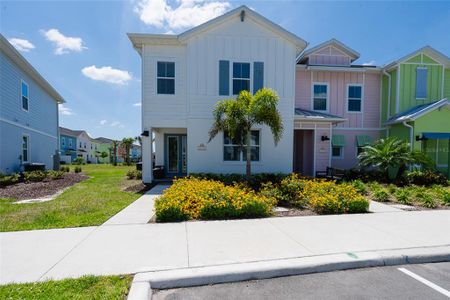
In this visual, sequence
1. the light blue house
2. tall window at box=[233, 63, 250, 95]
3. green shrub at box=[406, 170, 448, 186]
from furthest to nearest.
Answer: the light blue house
tall window at box=[233, 63, 250, 95]
green shrub at box=[406, 170, 448, 186]

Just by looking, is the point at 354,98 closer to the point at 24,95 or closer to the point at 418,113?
the point at 418,113

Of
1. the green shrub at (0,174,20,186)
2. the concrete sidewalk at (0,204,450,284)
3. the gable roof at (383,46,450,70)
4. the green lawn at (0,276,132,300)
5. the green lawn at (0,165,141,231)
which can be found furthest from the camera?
the gable roof at (383,46,450,70)

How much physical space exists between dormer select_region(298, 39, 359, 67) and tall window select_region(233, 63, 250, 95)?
5586 mm

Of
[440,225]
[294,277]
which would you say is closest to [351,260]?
[294,277]

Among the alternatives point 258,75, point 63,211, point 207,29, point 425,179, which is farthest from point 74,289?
point 425,179

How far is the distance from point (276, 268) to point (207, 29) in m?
10.5

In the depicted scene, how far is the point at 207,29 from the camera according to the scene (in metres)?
10.8

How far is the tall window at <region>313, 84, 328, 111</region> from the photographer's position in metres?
14.5

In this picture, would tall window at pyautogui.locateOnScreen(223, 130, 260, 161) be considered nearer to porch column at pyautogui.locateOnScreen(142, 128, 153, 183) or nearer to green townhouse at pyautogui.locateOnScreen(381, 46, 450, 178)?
porch column at pyautogui.locateOnScreen(142, 128, 153, 183)

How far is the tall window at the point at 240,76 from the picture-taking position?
442 inches

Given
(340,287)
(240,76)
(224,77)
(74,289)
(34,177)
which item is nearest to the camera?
(74,289)

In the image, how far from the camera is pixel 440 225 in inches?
216

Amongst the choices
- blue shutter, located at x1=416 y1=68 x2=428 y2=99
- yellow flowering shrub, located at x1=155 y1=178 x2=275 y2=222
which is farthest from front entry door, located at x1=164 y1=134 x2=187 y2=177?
blue shutter, located at x1=416 y1=68 x2=428 y2=99

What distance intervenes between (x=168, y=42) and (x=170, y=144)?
576cm
